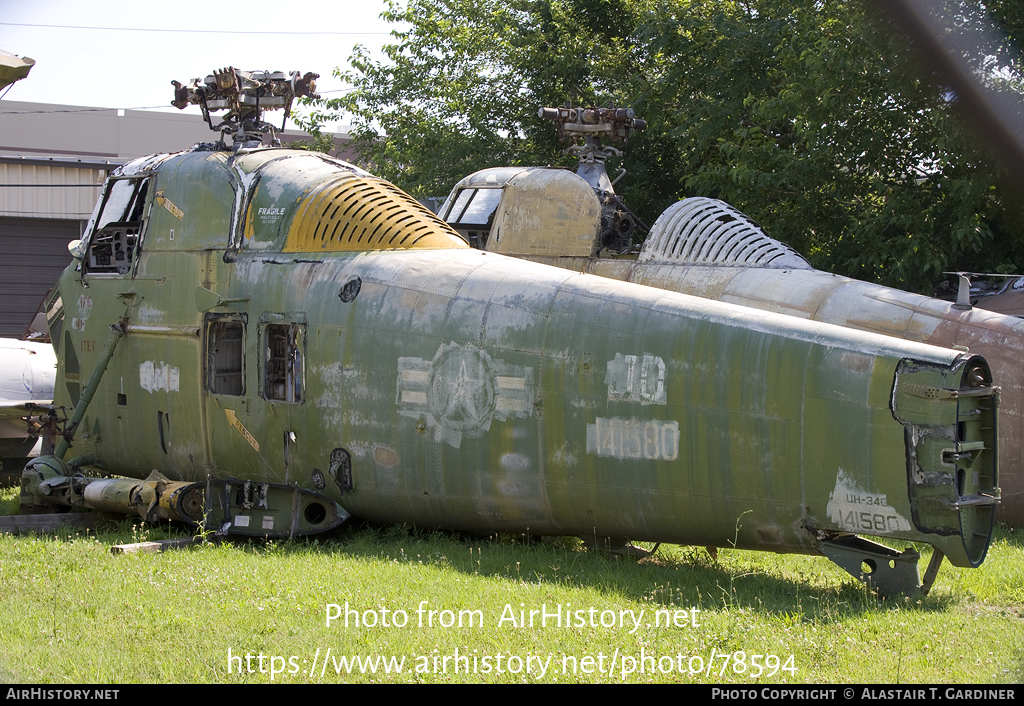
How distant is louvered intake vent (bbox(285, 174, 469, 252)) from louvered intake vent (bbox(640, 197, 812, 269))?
309 centimetres

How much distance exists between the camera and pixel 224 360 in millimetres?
9211

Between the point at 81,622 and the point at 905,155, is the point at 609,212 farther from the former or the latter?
the point at 81,622

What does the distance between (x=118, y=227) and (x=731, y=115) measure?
38.3 feet

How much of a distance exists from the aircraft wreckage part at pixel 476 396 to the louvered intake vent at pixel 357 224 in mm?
37

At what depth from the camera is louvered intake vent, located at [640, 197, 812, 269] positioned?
1071cm

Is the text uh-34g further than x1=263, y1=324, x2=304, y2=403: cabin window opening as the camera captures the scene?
No

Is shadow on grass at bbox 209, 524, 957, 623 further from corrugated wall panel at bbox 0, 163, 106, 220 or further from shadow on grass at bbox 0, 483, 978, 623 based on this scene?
corrugated wall panel at bbox 0, 163, 106, 220

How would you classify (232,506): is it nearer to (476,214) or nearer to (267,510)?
(267,510)

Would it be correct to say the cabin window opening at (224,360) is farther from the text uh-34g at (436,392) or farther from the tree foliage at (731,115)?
the tree foliage at (731,115)

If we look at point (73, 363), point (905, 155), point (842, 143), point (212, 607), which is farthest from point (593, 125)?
point (212, 607)

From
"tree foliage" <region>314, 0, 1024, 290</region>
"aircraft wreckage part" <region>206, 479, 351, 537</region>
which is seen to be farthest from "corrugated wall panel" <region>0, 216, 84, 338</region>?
"aircraft wreckage part" <region>206, 479, 351, 537</region>

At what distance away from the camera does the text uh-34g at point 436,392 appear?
6414 mm

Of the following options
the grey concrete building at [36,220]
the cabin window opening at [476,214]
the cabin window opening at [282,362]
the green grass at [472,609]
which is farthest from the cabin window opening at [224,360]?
the grey concrete building at [36,220]
